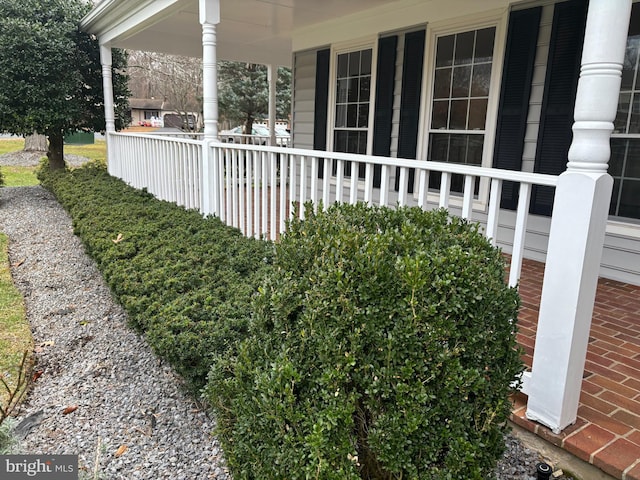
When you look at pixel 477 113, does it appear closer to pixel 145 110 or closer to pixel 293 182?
pixel 293 182

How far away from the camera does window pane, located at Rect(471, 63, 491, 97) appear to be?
15.5ft

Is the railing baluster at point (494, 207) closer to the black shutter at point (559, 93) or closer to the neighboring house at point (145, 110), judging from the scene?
the black shutter at point (559, 93)

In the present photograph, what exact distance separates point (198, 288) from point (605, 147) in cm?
260

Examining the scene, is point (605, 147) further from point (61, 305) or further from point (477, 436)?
point (61, 305)

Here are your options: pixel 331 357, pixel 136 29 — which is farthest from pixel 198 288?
pixel 136 29

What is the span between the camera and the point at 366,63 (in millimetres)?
6184

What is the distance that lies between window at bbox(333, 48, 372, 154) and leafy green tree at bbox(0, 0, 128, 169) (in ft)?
16.8

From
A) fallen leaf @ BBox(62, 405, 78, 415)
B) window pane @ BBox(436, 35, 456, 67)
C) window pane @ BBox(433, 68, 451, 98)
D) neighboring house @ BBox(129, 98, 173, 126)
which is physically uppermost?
neighboring house @ BBox(129, 98, 173, 126)

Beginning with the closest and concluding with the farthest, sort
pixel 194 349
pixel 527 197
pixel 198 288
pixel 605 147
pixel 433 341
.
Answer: pixel 433 341, pixel 605 147, pixel 527 197, pixel 194 349, pixel 198 288

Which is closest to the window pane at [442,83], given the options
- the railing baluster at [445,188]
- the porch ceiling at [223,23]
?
the porch ceiling at [223,23]

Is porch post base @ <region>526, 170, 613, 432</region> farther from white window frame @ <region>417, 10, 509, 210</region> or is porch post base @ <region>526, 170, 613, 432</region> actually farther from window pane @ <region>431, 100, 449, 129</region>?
window pane @ <region>431, 100, 449, 129</region>

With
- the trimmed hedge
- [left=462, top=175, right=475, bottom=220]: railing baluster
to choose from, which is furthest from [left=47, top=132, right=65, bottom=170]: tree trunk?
[left=462, top=175, right=475, bottom=220]: railing baluster

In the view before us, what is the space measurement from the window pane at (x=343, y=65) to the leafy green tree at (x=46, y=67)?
5.04 m

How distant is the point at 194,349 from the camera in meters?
2.54
